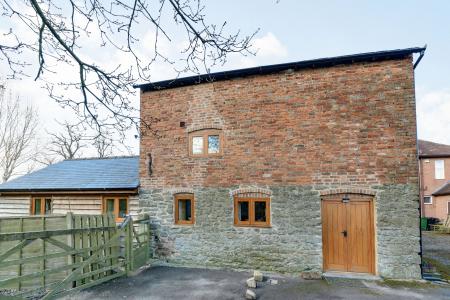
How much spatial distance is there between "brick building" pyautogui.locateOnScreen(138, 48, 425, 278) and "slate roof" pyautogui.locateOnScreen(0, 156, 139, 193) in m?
1.65

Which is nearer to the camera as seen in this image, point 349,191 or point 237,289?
point 237,289

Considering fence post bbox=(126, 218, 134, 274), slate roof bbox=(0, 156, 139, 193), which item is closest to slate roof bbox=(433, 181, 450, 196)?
slate roof bbox=(0, 156, 139, 193)

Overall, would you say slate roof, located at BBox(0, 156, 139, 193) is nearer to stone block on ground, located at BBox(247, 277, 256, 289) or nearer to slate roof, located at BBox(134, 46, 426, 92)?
slate roof, located at BBox(134, 46, 426, 92)

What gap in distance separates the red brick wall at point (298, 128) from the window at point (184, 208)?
0.48 m

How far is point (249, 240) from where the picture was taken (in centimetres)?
908

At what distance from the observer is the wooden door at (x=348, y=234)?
27.3 feet

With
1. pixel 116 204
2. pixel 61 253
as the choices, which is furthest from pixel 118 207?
pixel 61 253

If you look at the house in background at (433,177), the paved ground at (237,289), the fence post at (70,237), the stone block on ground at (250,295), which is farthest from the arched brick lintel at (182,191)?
the house in background at (433,177)

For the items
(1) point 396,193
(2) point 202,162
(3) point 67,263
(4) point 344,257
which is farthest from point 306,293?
(3) point 67,263

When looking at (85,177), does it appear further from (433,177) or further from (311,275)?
(433,177)

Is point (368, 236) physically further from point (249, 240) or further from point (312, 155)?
point (249, 240)

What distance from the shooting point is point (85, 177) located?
12.4 m

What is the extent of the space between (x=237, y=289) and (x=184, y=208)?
3552 mm

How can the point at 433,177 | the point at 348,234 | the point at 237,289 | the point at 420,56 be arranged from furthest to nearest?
the point at 433,177
the point at 348,234
the point at 420,56
the point at 237,289
